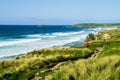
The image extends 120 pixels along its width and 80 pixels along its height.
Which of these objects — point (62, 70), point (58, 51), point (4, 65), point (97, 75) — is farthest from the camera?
point (58, 51)

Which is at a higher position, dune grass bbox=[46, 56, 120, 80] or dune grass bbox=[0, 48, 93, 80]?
dune grass bbox=[46, 56, 120, 80]

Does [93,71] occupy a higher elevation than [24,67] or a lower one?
higher

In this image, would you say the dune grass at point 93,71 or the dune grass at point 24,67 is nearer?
the dune grass at point 93,71

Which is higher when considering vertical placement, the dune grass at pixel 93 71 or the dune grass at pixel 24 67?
the dune grass at pixel 93 71

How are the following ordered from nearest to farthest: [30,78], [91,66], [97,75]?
1. [97,75]
2. [91,66]
3. [30,78]

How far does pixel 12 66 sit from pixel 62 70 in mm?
12886

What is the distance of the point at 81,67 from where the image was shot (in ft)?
32.8

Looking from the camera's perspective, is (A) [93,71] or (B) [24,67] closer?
(A) [93,71]

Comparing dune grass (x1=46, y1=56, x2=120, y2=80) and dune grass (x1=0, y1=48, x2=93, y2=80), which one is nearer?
dune grass (x1=46, y1=56, x2=120, y2=80)

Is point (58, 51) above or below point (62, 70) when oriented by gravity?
below

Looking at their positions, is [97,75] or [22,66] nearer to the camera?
[97,75]

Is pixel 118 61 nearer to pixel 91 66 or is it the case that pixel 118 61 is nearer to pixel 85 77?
pixel 91 66

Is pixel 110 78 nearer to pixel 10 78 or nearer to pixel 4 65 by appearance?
pixel 10 78

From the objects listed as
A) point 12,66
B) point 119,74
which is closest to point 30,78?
point 12,66
